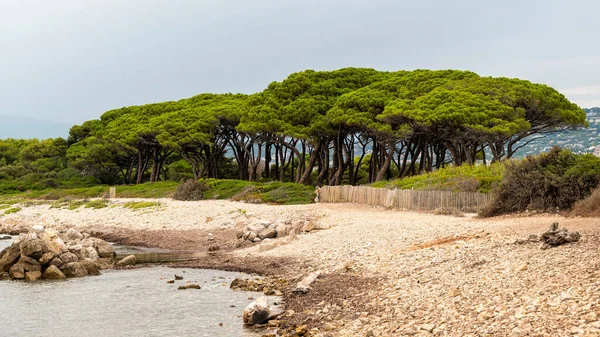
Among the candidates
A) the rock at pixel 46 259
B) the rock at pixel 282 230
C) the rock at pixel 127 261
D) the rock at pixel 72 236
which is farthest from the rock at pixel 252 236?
the rock at pixel 46 259

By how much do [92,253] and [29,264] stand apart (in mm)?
3037

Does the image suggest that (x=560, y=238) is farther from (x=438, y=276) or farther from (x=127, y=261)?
(x=127, y=261)

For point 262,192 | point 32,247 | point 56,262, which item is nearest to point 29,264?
point 32,247

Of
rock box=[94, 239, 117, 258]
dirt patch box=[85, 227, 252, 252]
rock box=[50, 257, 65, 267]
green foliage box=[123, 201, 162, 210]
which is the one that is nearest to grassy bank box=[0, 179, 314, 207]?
green foliage box=[123, 201, 162, 210]

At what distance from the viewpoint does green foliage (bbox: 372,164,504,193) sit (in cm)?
2743

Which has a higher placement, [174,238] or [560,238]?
[560,238]

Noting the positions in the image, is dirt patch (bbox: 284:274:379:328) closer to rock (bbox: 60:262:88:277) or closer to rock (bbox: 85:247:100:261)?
rock (bbox: 60:262:88:277)

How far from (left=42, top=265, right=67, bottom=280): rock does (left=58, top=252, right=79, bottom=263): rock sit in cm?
73

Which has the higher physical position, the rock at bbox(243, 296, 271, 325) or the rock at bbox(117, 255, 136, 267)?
Answer: the rock at bbox(243, 296, 271, 325)

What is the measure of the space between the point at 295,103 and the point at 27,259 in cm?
3379

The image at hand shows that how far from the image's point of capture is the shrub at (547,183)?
2014 centimetres

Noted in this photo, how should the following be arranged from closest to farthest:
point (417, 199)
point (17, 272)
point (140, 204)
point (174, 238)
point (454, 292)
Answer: point (454, 292) < point (17, 272) < point (417, 199) < point (174, 238) < point (140, 204)

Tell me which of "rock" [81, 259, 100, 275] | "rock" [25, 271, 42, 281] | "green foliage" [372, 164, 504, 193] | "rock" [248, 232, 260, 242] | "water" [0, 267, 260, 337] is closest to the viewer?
"water" [0, 267, 260, 337]

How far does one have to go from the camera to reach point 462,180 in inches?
1120
